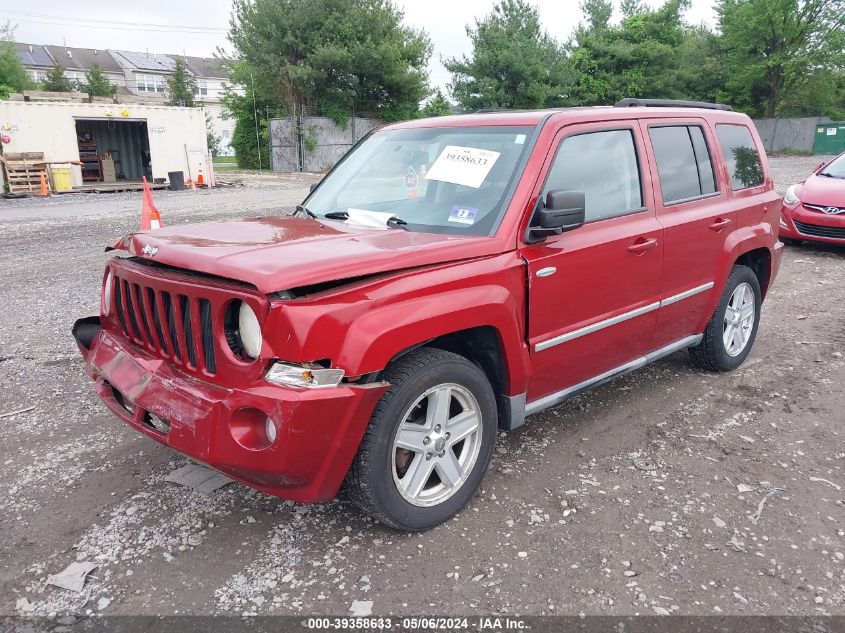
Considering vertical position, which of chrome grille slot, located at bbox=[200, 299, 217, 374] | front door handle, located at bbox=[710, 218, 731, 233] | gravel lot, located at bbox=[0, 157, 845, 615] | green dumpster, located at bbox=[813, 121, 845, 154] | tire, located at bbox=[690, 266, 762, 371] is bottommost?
gravel lot, located at bbox=[0, 157, 845, 615]

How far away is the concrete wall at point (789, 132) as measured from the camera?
136 feet

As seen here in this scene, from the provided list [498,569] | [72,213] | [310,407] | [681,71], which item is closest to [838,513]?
[498,569]

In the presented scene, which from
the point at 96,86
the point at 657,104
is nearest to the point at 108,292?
the point at 657,104

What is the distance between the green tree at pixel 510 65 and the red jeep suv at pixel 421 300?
31145mm

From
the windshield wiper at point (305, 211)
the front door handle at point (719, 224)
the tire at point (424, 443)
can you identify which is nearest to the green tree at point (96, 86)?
the windshield wiper at point (305, 211)

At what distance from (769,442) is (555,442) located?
1263 millimetres

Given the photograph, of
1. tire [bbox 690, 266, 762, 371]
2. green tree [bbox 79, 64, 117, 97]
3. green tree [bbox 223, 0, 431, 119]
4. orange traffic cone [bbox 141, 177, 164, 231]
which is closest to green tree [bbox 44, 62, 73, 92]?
green tree [bbox 79, 64, 117, 97]

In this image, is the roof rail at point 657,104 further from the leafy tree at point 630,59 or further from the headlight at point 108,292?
the leafy tree at point 630,59

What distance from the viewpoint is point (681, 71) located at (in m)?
43.1

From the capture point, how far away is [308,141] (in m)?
32.2

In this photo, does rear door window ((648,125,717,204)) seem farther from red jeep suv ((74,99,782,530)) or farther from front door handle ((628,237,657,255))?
front door handle ((628,237,657,255))

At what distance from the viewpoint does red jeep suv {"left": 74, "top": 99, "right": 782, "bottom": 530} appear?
248 centimetres

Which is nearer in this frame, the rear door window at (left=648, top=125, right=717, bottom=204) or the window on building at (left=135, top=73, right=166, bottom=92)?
the rear door window at (left=648, top=125, right=717, bottom=204)

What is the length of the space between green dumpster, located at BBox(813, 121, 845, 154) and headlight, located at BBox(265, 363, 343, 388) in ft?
149
